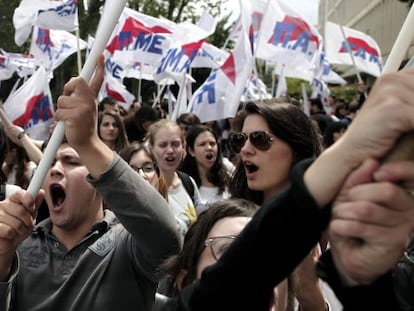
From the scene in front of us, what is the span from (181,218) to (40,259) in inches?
71.6

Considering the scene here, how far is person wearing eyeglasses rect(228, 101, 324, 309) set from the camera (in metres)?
3.11

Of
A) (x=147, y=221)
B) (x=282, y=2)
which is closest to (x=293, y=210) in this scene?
(x=147, y=221)

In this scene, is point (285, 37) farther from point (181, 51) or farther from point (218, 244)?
point (218, 244)

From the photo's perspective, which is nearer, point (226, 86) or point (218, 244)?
point (218, 244)

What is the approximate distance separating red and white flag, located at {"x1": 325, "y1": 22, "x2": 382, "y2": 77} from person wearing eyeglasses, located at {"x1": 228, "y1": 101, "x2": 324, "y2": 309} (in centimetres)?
727

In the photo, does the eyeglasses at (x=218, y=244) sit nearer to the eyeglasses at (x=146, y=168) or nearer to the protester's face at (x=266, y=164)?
the protester's face at (x=266, y=164)

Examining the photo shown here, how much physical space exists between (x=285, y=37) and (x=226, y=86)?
5.46 feet

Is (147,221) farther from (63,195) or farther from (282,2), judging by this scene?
(282,2)

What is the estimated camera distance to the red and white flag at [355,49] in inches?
417

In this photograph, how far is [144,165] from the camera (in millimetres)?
3801

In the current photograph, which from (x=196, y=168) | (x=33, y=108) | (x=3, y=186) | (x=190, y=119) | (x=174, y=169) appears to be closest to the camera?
(x=3, y=186)

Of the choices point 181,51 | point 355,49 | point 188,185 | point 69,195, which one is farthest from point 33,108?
point 355,49

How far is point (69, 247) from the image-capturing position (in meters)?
2.49

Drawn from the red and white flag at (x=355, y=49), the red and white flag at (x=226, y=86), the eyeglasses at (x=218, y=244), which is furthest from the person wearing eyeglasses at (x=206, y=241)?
the red and white flag at (x=355, y=49)
